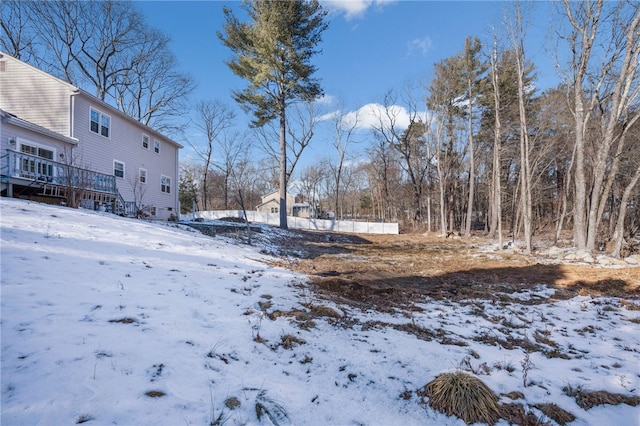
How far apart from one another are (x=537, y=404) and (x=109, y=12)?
27.5m

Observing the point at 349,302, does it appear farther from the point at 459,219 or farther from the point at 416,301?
the point at 459,219

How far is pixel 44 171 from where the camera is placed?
9.57m

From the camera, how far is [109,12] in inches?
754

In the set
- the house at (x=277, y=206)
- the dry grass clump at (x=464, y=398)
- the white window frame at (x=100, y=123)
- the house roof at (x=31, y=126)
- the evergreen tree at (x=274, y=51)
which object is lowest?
the dry grass clump at (x=464, y=398)

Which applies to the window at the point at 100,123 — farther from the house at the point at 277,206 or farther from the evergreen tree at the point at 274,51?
the house at the point at 277,206

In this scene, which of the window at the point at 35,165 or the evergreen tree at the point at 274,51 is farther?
the evergreen tree at the point at 274,51

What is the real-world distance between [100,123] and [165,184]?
5226 mm

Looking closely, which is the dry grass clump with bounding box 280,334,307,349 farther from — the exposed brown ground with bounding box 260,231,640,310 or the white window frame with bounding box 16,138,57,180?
the white window frame with bounding box 16,138,57,180

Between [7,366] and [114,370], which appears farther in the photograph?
[114,370]

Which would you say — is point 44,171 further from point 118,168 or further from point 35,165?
point 118,168

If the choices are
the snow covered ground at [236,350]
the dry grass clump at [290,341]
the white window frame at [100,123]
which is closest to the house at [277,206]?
the white window frame at [100,123]

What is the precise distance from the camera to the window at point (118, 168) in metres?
13.4

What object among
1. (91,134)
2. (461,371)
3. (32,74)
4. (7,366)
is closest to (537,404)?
(461,371)

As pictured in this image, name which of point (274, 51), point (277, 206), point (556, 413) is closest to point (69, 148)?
point (274, 51)
